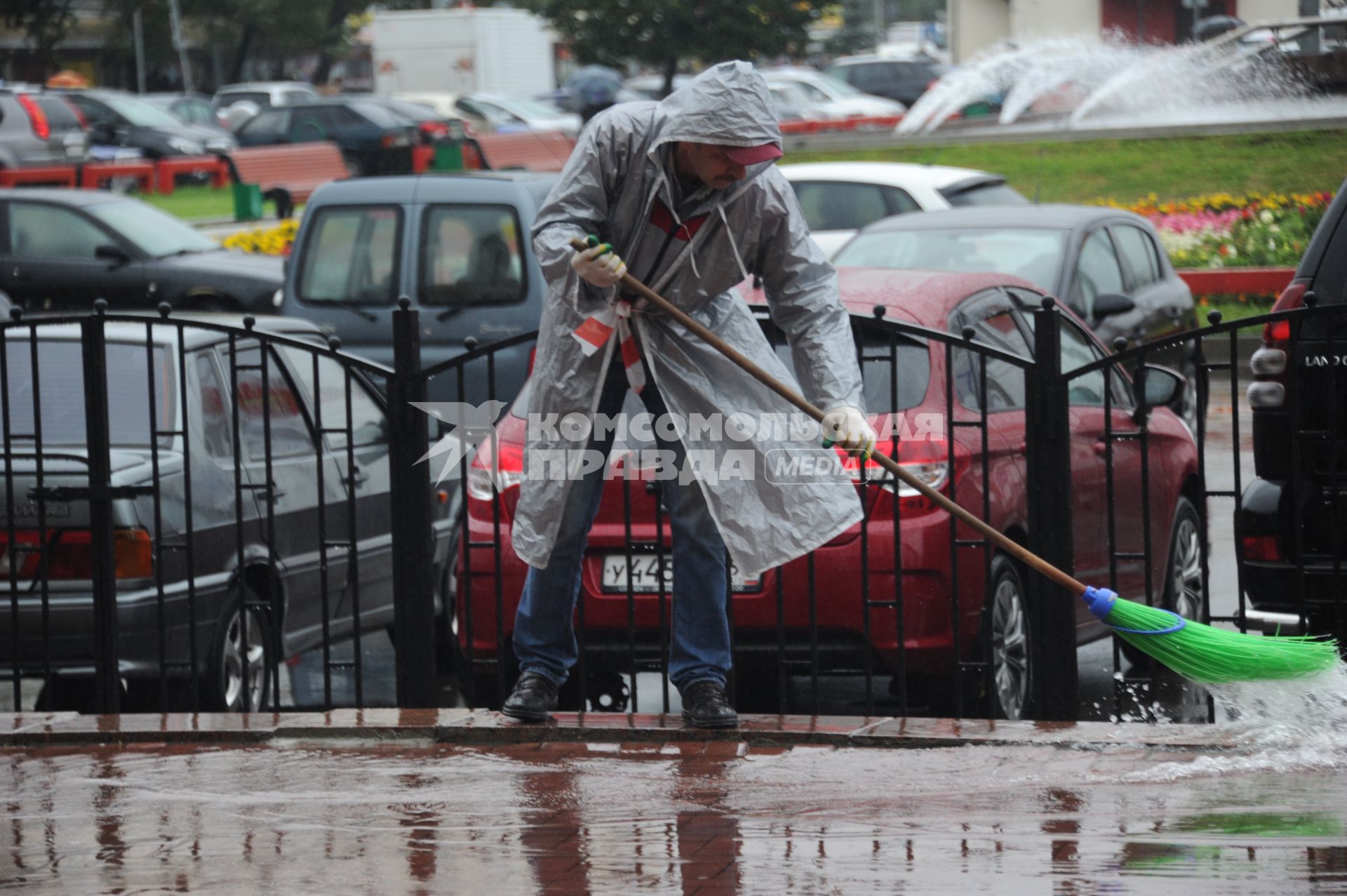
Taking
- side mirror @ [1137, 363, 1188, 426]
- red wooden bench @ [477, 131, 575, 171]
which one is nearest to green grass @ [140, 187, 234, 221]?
red wooden bench @ [477, 131, 575, 171]

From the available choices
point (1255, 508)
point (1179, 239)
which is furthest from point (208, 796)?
point (1179, 239)

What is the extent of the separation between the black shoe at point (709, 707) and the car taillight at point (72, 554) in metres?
2.13

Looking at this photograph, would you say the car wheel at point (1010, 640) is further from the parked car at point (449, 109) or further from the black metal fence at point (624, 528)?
the parked car at point (449, 109)

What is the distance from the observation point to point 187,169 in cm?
Result: 3503

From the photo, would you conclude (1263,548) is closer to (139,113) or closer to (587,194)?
(587,194)

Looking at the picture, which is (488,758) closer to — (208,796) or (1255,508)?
(208,796)

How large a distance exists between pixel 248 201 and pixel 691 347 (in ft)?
80.3

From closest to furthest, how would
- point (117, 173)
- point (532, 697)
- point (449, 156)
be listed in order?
point (532, 697)
point (449, 156)
point (117, 173)

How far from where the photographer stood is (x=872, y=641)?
5992 mm

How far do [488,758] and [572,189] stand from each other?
1718 millimetres

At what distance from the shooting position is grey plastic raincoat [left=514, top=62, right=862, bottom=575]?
522 centimetres

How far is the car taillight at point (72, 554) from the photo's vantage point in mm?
6359

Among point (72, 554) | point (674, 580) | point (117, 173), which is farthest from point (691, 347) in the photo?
point (117, 173)

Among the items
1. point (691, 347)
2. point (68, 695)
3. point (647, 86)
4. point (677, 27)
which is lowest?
point (68, 695)
